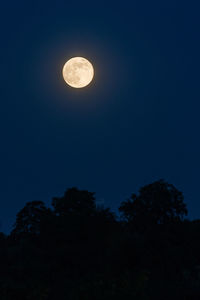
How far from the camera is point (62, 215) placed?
4997 cm

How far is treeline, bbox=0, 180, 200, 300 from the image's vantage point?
3812 cm

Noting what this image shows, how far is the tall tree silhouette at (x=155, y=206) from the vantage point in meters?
51.4

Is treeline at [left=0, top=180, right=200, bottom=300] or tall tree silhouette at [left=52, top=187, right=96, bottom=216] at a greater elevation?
tall tree silhouette at [left=52, top=187, right=96, bottom=216]

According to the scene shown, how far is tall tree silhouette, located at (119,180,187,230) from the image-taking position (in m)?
51.4

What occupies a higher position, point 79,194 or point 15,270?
point 79,194

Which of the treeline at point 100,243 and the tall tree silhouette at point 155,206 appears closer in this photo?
the treeline at point 100,243

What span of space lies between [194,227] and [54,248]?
18824 millimetres

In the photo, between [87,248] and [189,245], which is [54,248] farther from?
[189,245]

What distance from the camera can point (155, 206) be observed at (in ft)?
171

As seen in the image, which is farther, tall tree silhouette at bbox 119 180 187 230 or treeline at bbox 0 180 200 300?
tall tree silhouette at bbox 119 180 187 230

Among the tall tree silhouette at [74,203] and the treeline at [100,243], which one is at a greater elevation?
the tall tree silhouette at [74,203]

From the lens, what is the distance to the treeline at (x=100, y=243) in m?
38.1

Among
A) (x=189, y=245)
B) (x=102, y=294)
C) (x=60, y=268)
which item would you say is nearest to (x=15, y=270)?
(x=60, y=268)

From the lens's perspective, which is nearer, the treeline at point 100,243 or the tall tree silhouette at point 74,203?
the treeline at point 100,243
